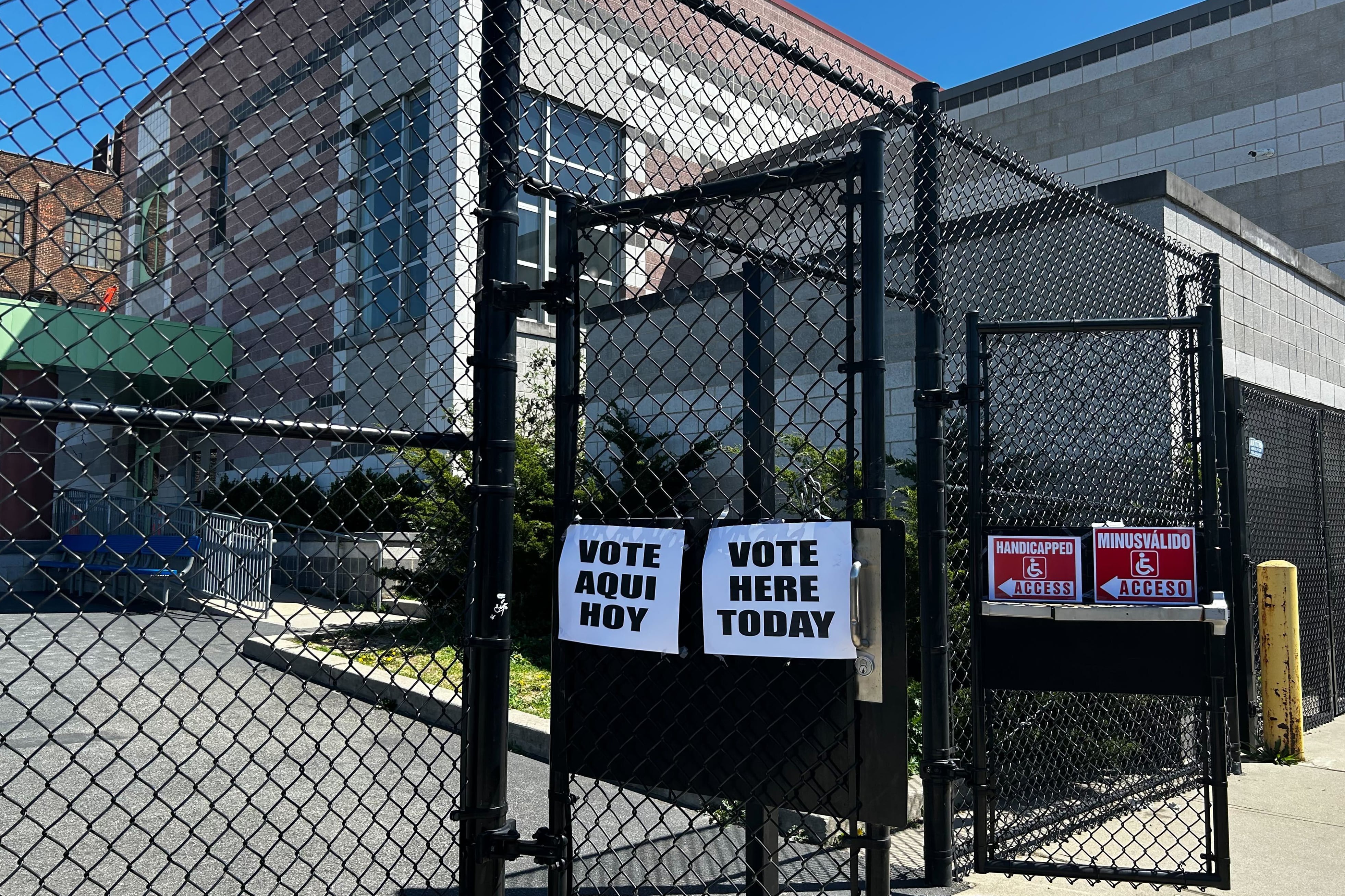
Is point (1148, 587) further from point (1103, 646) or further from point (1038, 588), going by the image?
point (1038, 588)

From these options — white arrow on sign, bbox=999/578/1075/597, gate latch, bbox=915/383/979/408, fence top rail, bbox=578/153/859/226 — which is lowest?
white arrow on sign, bbox=999/578/1075/597

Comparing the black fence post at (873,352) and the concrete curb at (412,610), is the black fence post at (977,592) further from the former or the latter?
the concrete curb at (412,610)

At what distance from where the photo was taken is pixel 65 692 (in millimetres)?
8891

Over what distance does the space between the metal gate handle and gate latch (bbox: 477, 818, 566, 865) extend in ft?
3.86

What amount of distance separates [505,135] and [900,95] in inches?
1125

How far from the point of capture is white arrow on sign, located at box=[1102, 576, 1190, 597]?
463 centimetres


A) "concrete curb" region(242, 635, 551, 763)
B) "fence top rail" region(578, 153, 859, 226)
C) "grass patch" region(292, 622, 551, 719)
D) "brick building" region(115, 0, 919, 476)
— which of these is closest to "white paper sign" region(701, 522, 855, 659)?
"fence top rail" region(578, 153, 859, 226)

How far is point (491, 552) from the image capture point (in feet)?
10.3

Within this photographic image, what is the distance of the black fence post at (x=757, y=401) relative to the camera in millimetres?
3520

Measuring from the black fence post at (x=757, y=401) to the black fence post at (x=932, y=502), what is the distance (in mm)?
1246

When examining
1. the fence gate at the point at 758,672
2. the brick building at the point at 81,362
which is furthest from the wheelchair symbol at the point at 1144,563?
the brick building at the point at 81,362

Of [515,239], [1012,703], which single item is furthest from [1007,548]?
[515,239]

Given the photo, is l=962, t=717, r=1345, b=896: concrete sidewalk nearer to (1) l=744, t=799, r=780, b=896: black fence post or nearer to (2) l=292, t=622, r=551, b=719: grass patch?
(1) l=744, t=799, r=780, b=896: black fence post

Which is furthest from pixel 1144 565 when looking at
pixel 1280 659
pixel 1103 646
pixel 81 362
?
pixel 81 362
